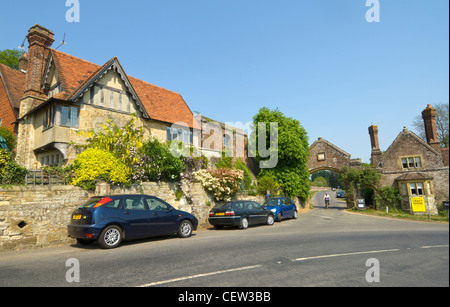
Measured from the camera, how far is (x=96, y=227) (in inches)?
339

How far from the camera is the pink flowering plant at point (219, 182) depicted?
18766 millimetres

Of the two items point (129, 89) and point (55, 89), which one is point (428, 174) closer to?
point (129, 89)

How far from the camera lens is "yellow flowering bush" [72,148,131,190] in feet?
43.5

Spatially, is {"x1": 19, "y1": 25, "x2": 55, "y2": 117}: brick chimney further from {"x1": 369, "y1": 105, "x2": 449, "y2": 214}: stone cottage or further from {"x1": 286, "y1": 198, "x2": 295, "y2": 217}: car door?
{"x1": 369, "y1": 105, "x2": 449, "y2": 214}: stone cottage

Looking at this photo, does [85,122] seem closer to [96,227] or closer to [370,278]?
[96,227]

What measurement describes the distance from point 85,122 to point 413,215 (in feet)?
59.9

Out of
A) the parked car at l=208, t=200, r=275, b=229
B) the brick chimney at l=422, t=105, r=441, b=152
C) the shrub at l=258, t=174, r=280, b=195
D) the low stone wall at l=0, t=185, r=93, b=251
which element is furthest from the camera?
the shrub at l=258, t=174, r=280, b=195

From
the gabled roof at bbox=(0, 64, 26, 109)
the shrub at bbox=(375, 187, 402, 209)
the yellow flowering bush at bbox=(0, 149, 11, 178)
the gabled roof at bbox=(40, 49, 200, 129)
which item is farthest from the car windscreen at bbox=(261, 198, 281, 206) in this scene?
the gabled roof at bbox=(0, 64, 26, 109)

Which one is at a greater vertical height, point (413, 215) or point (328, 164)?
point (328, 164)

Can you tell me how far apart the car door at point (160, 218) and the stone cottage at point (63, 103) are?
8.95 metres

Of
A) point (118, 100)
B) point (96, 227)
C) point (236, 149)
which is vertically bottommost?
point (96, 227)

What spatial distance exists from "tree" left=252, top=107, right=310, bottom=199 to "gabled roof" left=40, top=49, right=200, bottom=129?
8.77 m

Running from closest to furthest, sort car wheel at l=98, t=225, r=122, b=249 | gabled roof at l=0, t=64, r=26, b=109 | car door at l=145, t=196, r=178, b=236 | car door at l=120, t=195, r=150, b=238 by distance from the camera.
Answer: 1. car wheel at l=98, t=225, r=122, b=249
2. car door at l=120, t=195, r=150, b=238
3. car door at l=145, t=196, r=178, b=236
4. gabled roof at l=0, t=64, r=26, b=109
